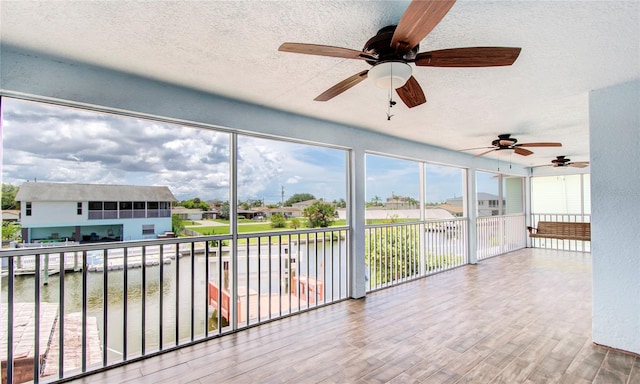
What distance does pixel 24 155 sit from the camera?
6.68ft

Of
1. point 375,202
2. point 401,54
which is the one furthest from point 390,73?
point 375,202

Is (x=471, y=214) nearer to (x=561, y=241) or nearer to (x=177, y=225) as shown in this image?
(x=561, y=241)

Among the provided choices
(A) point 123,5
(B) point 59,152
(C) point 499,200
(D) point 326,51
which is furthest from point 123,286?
(C) point 499,200

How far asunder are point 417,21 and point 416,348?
2462 millimetres

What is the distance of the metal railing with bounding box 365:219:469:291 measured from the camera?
4418 millimetres

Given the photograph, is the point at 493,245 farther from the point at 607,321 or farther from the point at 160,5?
the point at 160,5

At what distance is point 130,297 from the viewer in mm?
2484

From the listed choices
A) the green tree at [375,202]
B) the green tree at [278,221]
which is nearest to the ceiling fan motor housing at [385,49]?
the green tree at [278,221]

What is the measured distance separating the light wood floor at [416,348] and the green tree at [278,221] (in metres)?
1.01

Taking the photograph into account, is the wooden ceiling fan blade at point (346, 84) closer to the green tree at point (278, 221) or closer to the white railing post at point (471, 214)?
the green tree at point (278, 221)

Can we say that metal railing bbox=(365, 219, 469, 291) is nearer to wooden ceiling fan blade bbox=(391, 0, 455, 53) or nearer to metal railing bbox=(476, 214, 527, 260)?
metal railing bbox=(476, 214, 527, 260)

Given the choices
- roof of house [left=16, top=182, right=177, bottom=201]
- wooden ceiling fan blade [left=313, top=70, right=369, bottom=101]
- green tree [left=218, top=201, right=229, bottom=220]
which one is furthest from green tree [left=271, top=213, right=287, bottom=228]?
wooden ceiling fan blade [left=313, top=70, right=369, bottom=101]

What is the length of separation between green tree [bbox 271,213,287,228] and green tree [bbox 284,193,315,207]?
5.9 inches

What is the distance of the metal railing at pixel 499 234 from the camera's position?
6.48 meters
